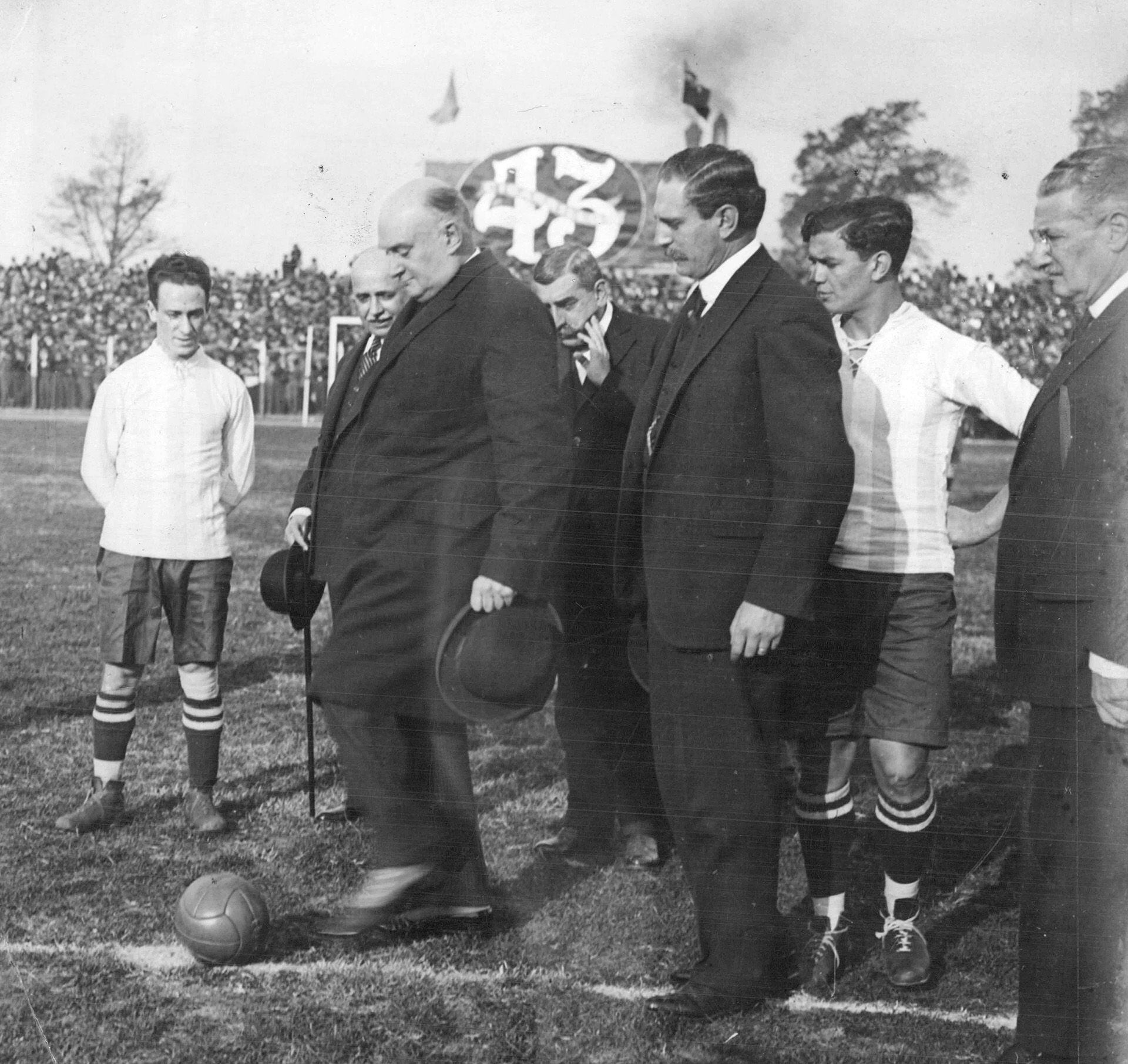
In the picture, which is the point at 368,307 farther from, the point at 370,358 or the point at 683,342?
the point at 683,342

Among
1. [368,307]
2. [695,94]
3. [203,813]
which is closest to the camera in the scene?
[695,94]

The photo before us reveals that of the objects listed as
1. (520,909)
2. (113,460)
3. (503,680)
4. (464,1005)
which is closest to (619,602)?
(503,680)

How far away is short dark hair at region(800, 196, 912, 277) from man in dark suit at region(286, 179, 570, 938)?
0.70 metres

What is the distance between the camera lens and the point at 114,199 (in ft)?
11.4

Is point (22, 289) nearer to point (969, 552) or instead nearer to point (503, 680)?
point (503, 680)

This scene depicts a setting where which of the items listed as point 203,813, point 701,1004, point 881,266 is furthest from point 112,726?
point 881,266

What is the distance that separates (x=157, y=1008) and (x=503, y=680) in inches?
40.6

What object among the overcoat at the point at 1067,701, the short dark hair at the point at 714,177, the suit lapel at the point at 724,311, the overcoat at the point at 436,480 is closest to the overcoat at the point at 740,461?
the suit lapel at the point at 724,311

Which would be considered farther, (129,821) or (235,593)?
(235,593)

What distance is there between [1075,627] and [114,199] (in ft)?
8.53

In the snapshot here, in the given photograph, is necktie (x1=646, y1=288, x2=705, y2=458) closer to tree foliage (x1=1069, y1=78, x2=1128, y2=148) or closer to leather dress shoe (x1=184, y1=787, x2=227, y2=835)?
tree foliage (x1=1069, y1=78, x2=1128, y2=148)

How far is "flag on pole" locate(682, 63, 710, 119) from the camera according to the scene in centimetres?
310

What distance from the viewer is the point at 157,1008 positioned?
110 inches

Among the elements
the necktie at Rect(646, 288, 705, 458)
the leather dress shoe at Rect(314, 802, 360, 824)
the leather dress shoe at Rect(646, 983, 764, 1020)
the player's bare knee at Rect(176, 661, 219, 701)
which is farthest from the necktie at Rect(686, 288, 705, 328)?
the player's bare knee at Rect(176, 661, 219, 701)
